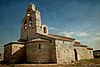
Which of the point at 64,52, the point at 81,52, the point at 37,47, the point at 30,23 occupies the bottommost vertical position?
the point at 81,52

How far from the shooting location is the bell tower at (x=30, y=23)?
2586 centimetres

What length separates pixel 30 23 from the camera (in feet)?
89.0

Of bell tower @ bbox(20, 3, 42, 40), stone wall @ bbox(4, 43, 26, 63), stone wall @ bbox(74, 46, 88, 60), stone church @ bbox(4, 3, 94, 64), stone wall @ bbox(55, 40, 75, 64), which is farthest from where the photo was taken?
stone wall @ bbox(74, 46, 88, 60)

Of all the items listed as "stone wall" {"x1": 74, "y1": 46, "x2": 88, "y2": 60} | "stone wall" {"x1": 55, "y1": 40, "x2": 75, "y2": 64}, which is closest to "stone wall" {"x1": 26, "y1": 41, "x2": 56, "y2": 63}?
"stone wall" {"x1": 55, "y1": 40, "x2": 75, "y2": 64}

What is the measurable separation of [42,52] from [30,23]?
7603mm

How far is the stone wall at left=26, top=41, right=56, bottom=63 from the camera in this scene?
866 inches

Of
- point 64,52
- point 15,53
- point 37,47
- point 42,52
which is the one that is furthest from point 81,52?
point 15,53

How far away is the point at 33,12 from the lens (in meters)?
26.8

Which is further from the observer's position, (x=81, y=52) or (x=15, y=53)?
(x=81, y=52)

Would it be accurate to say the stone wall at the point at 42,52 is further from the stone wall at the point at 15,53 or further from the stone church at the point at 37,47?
the stone wall at the point at 15,53

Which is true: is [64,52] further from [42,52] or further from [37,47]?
[37,47]

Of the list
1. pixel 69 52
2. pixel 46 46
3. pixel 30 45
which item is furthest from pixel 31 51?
pixel 69 52

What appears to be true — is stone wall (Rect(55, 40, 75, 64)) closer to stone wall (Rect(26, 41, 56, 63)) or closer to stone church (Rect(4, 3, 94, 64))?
stone church (Rect(4, 3, 94, 64))

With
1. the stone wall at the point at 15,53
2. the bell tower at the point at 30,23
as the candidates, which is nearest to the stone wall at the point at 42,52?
the stone wall at the point at 15,53
